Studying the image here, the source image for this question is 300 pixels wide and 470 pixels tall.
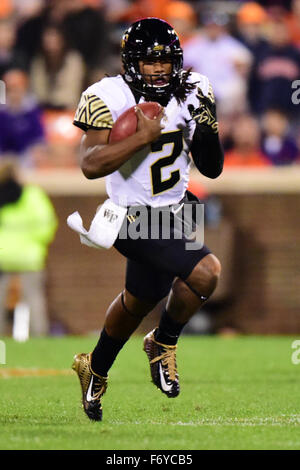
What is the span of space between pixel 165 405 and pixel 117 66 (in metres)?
8.37

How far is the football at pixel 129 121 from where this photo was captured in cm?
531

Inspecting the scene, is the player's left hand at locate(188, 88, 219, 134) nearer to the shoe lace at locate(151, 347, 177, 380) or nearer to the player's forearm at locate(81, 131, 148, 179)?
the player's forearm at locate(81, 131, 148, 179)

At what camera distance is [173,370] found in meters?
5.54

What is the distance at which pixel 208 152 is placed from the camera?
18.7ft

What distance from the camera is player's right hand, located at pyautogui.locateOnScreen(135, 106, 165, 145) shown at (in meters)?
5.27

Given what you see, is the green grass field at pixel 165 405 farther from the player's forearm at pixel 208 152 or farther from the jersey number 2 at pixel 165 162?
the player's forearm at pixel 208 152

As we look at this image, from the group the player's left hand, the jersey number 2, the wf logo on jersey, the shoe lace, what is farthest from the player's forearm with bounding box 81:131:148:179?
the shoe lace

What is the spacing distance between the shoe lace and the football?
1114mm

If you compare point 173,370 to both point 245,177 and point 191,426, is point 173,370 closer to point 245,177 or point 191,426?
point 191,426

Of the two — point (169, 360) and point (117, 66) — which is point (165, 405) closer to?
point (169, 360)

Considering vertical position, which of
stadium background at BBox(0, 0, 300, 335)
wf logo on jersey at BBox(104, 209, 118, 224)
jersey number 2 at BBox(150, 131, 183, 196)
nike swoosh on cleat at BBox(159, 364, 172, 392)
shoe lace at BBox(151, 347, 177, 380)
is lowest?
stadium background at BBox(0, 0, 300, 335)

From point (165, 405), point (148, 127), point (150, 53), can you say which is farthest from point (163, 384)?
point (150, 53)

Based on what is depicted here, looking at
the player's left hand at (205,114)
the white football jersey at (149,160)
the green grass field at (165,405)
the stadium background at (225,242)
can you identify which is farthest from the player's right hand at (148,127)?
the stadium background at (225,242)

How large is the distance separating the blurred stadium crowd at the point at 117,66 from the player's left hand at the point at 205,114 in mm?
6818
